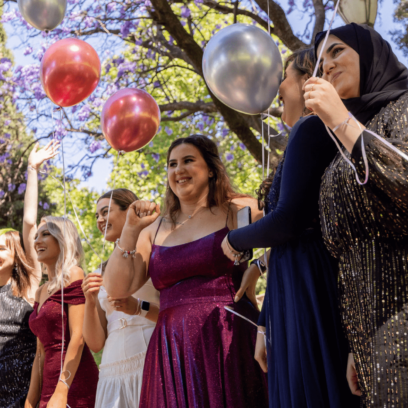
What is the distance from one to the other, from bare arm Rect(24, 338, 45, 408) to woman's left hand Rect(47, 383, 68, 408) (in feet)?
1.75

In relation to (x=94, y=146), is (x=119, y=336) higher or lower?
lower

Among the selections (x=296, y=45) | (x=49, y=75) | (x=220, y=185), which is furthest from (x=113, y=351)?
(x=296, y=45)

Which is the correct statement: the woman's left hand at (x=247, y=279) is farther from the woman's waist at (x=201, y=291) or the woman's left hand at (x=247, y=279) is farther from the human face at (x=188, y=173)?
the human face at (x=188, y=173)

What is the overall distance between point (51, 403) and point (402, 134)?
2745 millimetres

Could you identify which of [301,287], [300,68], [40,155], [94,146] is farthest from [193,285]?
[94,146]

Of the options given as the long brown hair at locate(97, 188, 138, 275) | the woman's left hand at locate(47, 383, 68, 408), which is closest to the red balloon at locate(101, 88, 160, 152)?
the long brown hair at locate(97, 188, 138, 275)

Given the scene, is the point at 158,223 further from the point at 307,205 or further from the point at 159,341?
the point at 307,205

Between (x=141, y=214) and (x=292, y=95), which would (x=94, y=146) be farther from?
(x=292, y=95)

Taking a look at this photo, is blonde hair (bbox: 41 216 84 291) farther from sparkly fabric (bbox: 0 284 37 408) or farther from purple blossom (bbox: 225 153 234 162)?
purple blossom (bbox: 225 153 234 162)

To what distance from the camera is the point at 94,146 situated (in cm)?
794

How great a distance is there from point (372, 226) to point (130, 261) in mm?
1529

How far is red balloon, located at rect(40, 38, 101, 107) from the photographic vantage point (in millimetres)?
3367

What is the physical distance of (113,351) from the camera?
129 inches

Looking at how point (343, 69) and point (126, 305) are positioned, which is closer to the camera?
point (343, 69)
